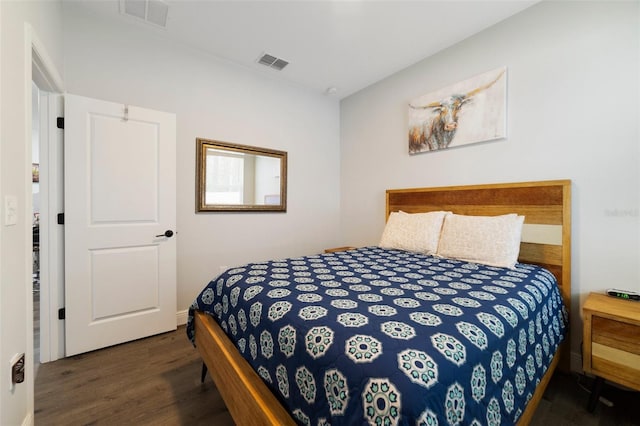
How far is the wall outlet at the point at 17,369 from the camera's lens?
117 cm

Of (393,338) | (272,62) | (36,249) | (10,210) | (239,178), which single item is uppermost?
(272,62)

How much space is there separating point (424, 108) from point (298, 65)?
1.47 metres

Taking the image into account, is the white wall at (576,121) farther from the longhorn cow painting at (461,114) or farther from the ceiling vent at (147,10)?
the ceiling vent at (147,10)

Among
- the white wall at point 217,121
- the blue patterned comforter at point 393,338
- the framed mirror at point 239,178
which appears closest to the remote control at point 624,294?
the blue patterned comforter at point 393,338

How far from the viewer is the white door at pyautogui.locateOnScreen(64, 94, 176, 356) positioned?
2078 mm

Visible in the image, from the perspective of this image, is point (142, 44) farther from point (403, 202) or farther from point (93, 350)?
point (403, 202)

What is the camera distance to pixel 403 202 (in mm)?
3020

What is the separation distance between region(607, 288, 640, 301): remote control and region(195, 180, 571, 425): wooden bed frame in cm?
22

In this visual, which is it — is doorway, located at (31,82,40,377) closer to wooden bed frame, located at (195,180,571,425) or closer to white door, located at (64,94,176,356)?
white door, located at (64,94,176,356)

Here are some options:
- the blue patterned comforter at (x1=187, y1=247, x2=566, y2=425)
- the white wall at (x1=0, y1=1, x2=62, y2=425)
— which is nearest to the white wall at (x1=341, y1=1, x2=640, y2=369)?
the blue patterned comforter at (x1=187, y1=247, x2=566, y2=425)

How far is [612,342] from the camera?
4.75ft

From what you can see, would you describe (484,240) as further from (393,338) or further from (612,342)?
(393,338)

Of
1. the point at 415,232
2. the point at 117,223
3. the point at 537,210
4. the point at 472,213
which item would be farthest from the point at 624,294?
the point at 117,223

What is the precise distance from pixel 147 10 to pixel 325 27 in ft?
4.86
